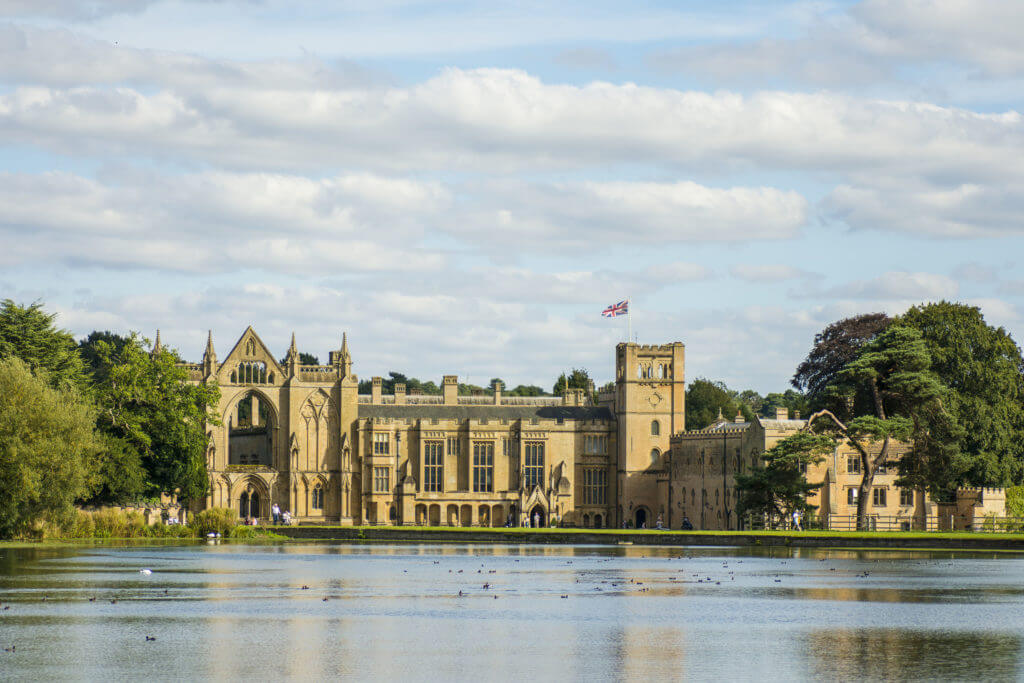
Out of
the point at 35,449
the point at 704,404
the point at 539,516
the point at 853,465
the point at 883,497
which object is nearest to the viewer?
the point at 35,449

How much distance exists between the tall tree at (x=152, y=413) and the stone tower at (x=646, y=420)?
116ft

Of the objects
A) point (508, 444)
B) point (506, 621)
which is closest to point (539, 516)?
point (508, 444)

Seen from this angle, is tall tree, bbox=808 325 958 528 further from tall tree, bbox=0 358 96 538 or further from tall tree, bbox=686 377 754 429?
tall tree, bbox=686 377 754 429

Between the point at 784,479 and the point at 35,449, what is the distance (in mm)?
37286

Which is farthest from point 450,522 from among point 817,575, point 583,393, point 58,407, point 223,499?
point 817,575

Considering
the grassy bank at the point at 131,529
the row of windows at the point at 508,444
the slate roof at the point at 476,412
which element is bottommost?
the grassy bank at the point at 131,529

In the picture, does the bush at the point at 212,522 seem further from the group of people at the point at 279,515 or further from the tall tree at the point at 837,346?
the tall tree at the point at 837,346

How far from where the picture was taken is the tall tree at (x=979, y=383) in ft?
275

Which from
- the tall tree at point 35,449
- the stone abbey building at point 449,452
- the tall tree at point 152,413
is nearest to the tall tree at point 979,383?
the stone abbey building at point 449,452

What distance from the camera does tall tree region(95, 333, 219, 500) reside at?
274ft

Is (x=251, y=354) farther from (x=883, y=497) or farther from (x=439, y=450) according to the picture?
(x=883, y=497)

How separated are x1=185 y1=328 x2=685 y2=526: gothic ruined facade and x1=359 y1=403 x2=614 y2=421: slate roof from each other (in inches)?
3.8

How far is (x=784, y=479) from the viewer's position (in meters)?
79.0

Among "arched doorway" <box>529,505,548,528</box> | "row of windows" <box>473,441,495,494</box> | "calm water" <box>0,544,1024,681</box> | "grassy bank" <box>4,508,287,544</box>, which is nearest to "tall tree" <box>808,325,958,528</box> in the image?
"calm water" <box>0,544,1024,681</box>
